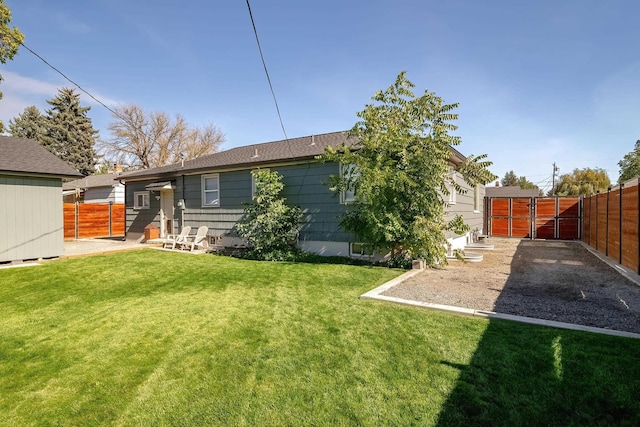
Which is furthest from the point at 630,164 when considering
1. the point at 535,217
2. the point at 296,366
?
the point at 296,366

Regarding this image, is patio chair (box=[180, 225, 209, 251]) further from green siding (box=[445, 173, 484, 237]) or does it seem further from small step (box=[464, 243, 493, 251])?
small step (box=[464, 243, 493, 251])

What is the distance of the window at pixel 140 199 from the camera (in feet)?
49.5

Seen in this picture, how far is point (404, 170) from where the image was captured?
8055 mm

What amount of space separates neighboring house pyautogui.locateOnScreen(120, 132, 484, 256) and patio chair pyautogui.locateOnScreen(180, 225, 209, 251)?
1.38 ft

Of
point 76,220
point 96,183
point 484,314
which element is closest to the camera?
point 484,314

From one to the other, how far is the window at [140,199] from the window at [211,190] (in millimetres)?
3937

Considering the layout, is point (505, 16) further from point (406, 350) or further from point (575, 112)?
point (406, 350)

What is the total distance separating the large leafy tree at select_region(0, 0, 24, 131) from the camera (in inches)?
364

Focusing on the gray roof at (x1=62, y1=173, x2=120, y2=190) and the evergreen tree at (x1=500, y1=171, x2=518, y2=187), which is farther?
the evergreen tree at (x1=500, y1=171, x2=518, y2=187)

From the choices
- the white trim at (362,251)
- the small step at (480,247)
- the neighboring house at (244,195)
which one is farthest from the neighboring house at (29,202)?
the small step at (480,247)

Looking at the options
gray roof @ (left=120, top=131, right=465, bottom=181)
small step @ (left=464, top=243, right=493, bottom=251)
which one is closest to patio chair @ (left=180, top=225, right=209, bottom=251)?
gray roof @ (left=120, top=131, right=465, bottom=181)

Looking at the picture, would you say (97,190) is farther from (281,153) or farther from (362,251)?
(362,251)

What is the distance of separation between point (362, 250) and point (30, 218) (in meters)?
9.53

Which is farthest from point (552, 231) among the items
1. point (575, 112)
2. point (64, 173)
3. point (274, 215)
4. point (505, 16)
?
point (64, 173)
